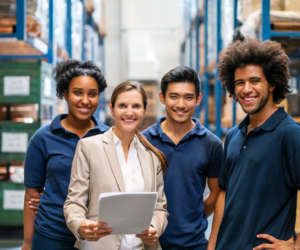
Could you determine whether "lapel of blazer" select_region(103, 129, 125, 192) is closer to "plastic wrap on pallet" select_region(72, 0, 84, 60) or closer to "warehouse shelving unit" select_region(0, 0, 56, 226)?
"warehouse shelving unit" select_region(0, 0, 56, 226)

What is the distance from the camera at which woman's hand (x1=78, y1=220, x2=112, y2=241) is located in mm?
1582

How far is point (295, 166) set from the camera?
1662 mm

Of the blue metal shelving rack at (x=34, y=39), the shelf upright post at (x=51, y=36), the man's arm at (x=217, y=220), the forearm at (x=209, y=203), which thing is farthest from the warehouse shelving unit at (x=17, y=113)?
the man's arm at (x=217, y=220)

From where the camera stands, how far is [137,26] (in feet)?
40.5

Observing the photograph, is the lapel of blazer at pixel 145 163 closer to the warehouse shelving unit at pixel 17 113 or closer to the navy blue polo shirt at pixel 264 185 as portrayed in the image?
the navy blue polo shirt at pixel 264 185

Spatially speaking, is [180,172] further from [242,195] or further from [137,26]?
[137,26]

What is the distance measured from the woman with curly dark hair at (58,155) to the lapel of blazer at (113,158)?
37 centimetres

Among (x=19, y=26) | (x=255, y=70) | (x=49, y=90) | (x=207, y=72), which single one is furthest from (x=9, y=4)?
(x=207, y=72)

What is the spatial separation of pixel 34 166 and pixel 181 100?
1.02m

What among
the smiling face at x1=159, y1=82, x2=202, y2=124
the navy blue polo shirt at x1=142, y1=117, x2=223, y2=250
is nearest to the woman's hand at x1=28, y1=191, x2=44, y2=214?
the navy blue polo shirt at x1=142, y1=117, x2=223, y2=250

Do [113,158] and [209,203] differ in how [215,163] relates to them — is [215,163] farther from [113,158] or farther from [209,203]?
[113,158]

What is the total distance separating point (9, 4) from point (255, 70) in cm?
264

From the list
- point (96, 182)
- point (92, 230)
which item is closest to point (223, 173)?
point (96, 182)

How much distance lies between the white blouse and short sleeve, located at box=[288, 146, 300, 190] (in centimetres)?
75
